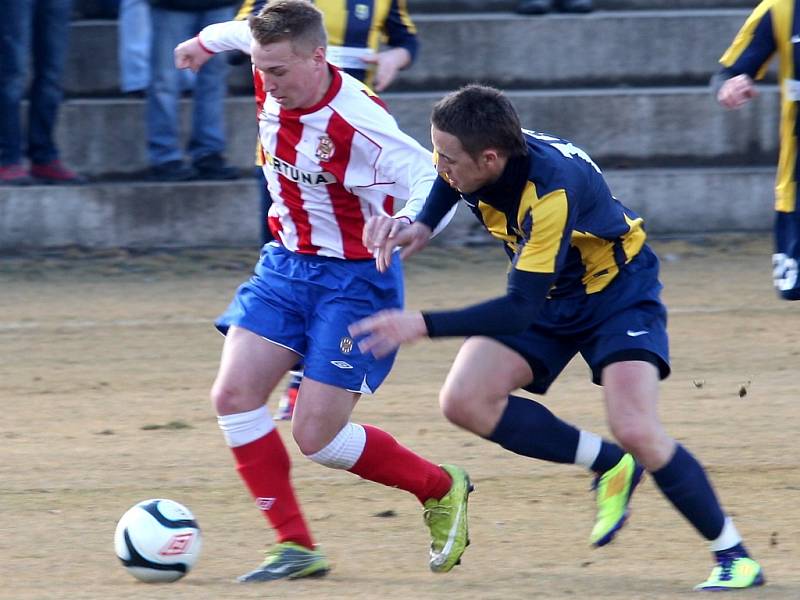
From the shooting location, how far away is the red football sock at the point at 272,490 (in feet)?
13.8

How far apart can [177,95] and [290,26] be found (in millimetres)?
5643

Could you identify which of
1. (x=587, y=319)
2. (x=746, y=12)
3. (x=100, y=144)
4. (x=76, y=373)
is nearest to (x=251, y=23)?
(x=587, y=319)

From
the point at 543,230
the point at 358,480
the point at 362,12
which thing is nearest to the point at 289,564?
the point at 358,480

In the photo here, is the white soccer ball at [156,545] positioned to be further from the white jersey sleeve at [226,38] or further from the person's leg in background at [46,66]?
the person's leg in background at [46,66]

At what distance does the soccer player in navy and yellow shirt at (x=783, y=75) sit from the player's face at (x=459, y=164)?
6.80 ft

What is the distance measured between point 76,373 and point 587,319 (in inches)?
135

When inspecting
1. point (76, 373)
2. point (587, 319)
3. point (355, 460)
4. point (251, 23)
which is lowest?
point (76, 373)

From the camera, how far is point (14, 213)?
31.6ft

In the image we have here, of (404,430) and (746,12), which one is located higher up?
(746,12)

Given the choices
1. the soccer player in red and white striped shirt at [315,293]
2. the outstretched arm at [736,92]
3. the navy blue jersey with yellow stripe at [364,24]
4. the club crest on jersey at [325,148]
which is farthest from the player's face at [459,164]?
the navy blue jersey with yellow stripe at [364,24]

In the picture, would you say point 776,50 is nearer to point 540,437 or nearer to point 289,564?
point 540,437

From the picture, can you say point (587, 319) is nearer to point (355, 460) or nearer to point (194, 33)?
point (355, 460)

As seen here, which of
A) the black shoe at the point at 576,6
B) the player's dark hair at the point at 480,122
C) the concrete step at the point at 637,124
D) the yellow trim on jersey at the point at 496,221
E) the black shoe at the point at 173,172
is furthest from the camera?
the black shoe at the point at 576,6

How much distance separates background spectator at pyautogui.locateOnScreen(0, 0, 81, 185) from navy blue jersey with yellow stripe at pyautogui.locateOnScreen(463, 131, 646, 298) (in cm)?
576
